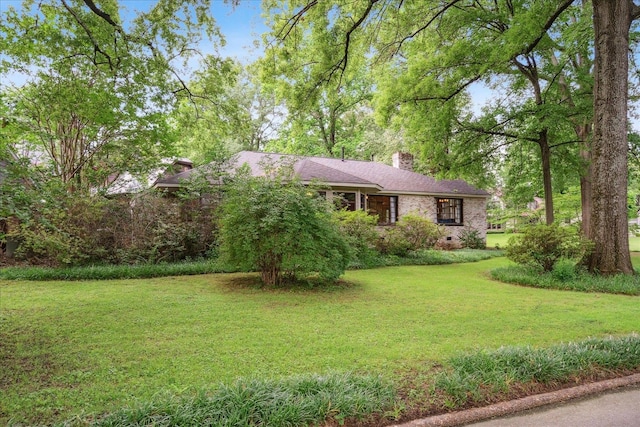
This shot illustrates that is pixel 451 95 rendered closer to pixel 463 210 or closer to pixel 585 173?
pixel 585 173

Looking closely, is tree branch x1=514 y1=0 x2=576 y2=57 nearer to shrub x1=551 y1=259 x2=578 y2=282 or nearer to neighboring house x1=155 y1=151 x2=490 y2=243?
shrub x1=551 y1=259 x2=578 y2=282

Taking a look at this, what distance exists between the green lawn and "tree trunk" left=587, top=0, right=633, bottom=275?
1928 millimetres

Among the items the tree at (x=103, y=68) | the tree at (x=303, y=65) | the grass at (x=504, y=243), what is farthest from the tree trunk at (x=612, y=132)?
the tree at (x=103, y=68)

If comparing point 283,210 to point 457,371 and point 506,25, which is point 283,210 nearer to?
point 457,371

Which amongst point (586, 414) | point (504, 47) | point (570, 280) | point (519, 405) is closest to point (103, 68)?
point (504, 47)

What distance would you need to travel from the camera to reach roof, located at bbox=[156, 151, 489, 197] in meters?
15.6

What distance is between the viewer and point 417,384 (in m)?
3.06

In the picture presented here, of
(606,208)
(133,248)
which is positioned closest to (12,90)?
(133,248)

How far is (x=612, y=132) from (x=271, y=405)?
9538 millimetres

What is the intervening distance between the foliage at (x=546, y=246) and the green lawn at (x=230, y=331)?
148cm

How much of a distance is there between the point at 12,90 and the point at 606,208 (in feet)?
62.2

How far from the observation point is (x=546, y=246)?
8.92 m

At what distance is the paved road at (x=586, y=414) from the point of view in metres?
2.60

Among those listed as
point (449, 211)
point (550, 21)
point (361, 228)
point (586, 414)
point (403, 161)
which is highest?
point (550, 21)
